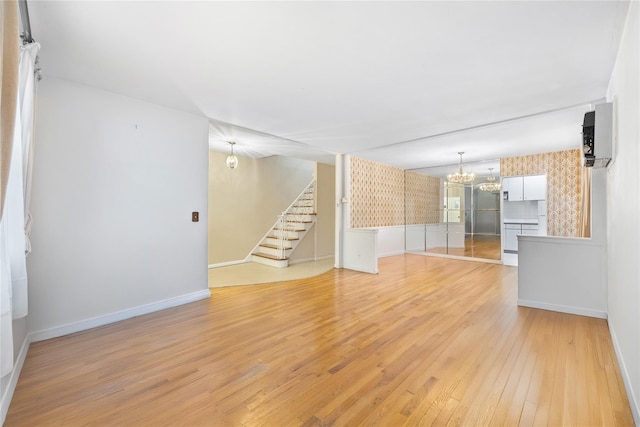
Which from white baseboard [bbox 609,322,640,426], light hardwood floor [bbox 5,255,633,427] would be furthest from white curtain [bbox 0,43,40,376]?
white baseboard [bbox 609,322,640,426]

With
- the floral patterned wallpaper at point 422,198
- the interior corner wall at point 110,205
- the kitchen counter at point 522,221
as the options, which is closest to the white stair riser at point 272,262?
the interior corner wall at point 110,205

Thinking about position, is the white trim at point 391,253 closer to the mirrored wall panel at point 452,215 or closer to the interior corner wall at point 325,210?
the mirrored wall panel at point 452,215

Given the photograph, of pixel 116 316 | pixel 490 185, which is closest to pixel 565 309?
pixel 490 185

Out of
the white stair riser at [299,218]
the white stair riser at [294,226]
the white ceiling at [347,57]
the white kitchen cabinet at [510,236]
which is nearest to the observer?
the white ceiling at [347,57]

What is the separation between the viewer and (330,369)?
7.00ft

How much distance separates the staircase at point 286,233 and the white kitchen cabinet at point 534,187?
506 cm

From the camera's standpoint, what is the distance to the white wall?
163 centimetres

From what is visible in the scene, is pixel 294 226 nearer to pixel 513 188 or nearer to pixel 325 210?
pixel 325 210

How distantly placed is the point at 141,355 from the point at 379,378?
1997 millimetres

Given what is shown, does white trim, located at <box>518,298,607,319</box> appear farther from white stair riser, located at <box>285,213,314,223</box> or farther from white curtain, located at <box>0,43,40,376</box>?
white curtain, located at <box>0,43,40,376</box>

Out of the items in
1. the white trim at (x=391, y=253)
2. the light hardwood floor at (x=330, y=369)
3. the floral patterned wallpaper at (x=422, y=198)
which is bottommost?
the light hardwood floor at (x=330, y=369)

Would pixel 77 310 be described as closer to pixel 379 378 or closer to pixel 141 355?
pixel 141 355

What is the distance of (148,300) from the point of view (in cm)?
336

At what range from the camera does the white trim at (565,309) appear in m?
3.17
